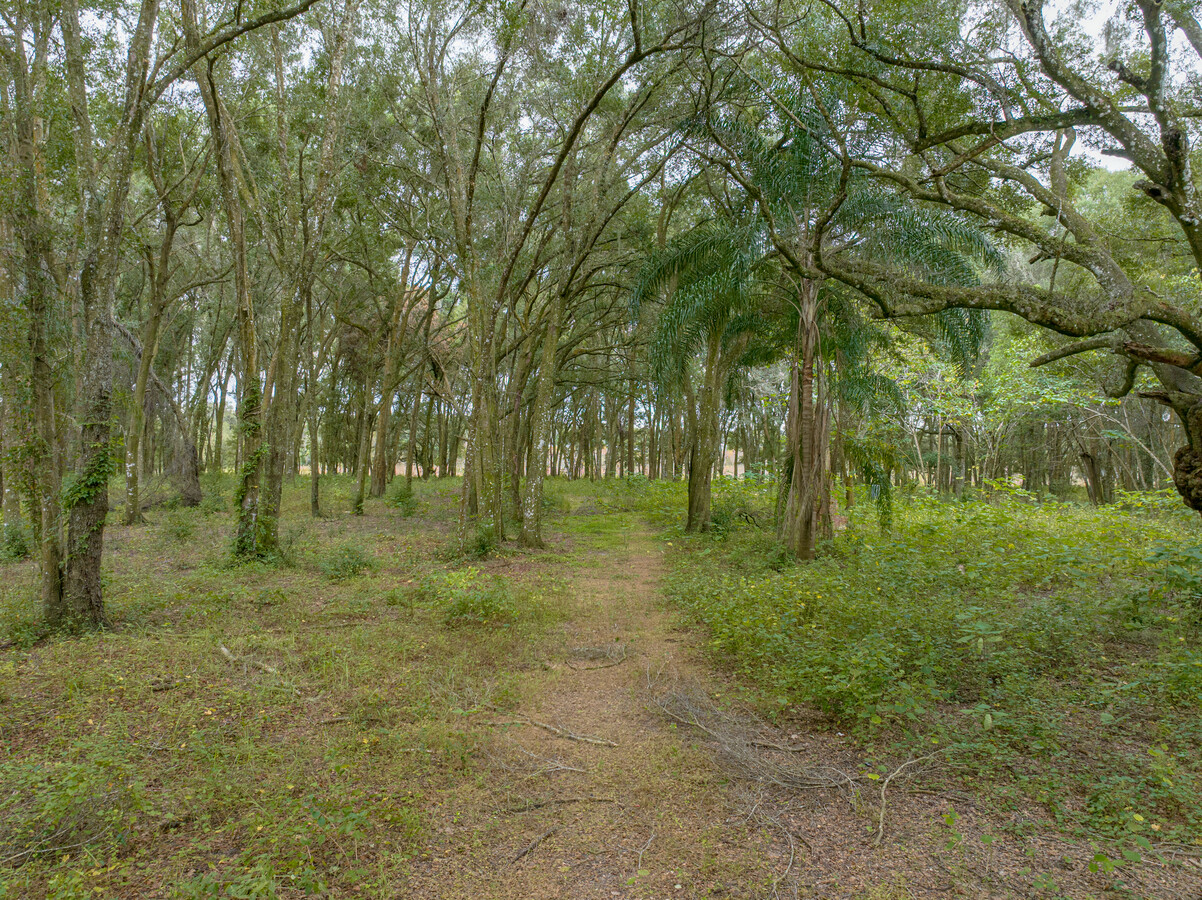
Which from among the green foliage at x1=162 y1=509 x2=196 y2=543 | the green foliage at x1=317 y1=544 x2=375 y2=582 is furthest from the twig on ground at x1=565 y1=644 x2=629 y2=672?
the green foliage at x1=162 y1=509 x2=196 y2=543

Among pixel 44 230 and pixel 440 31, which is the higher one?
pixel 440 31

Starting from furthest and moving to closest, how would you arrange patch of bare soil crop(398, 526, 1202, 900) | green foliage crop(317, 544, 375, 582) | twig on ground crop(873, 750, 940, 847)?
green foliage crop(317, 544, 375, 582), twig on ground crop(873, 750, 940, 847), patch of bare soil crop(398, 526, 1202, 900)

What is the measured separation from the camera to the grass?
3.14 meters

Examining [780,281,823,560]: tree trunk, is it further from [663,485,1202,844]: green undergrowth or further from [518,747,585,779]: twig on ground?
[518,747,585,779]: twig on ground

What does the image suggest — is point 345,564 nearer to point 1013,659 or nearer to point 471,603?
point 471,603

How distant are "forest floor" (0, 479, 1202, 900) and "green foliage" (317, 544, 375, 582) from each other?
2.17 meters

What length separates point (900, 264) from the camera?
11156 millimetres

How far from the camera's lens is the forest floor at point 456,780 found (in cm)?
306

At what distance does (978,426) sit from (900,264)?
15.2 m

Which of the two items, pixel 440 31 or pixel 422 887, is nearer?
pixel 422 887

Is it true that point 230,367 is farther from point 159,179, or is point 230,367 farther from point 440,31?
point 440,31

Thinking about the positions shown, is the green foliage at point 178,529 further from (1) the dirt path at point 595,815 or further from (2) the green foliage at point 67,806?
(1) the dirt path at point 595,815

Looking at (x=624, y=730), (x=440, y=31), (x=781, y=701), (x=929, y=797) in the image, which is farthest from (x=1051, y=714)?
(x=440, y=31)

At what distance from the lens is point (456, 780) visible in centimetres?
408
